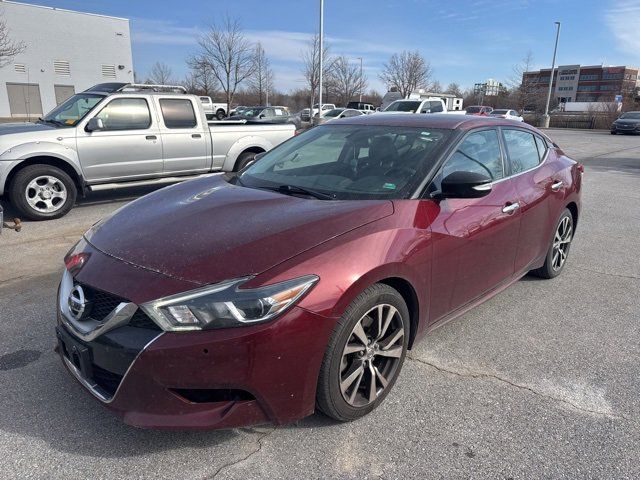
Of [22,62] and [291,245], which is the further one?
[22,62]

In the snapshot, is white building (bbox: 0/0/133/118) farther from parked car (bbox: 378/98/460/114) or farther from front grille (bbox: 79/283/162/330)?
front grille (bbox: 79/283/162/330)

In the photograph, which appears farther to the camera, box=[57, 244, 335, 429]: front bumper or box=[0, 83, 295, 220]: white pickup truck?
box=[0, 83, 295, 220]: white pickup truck

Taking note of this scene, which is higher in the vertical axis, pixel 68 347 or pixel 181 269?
pixel 181 269

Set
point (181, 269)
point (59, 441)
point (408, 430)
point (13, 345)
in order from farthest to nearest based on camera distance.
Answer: point (13, 345) → point (408, 430) → point (59, 441) → point (181, 269)

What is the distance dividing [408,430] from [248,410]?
922 millimetres

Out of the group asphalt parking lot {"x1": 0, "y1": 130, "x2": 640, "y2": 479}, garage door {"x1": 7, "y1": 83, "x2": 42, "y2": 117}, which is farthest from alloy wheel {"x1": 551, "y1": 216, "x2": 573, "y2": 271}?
garage door {"x1": 7, "y1": 83, "x2": 42, "y2": 117}

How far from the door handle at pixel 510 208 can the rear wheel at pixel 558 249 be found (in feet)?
3.66

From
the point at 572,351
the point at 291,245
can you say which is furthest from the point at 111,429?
the point at 572,351

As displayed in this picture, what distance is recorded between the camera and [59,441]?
2.41 meters

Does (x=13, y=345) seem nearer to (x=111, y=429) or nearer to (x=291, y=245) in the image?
(x=111, y=429)

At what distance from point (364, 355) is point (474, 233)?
1.20 m

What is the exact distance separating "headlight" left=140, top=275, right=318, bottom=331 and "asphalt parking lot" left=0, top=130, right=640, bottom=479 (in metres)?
0.74

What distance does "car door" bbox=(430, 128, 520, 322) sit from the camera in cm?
299

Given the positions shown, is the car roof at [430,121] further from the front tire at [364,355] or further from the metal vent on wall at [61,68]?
the metal vent on wall at [61,68]
